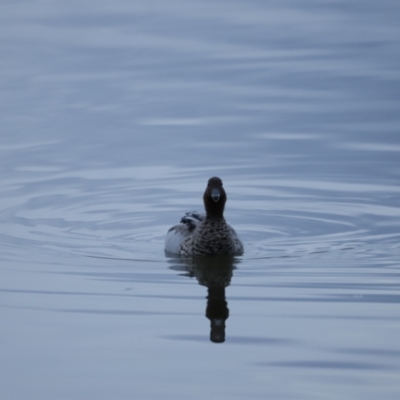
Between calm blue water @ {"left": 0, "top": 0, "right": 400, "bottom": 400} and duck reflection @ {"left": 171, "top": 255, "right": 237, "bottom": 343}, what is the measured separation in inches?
1.7

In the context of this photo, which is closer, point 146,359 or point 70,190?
point 146,359

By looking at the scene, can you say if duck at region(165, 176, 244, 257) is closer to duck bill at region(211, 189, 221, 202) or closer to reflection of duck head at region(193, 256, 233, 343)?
duck bill at region(211, 189, 221, 202)

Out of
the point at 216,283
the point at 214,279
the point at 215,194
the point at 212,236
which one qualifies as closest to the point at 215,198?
the point at 215,194

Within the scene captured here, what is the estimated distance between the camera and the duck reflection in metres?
11.4

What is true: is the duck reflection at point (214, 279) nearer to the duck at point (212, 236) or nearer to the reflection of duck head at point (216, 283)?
the reflection of duck head at point (216, 283)

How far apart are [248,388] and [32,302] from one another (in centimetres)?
370

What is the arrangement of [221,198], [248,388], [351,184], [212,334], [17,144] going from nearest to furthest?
[248,388] → [212,334] → [221,198] → [351,184] → [17,144]

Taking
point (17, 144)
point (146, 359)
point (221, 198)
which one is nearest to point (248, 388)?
point (146, 359)

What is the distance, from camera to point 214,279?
13609 mm

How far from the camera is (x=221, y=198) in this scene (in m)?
15.0

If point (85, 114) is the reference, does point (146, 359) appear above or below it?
below

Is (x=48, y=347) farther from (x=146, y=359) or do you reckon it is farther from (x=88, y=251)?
(x=88, y=251)

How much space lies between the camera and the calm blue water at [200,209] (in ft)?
33.3

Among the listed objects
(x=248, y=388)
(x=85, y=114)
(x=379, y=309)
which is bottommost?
(x=248, y=388)
